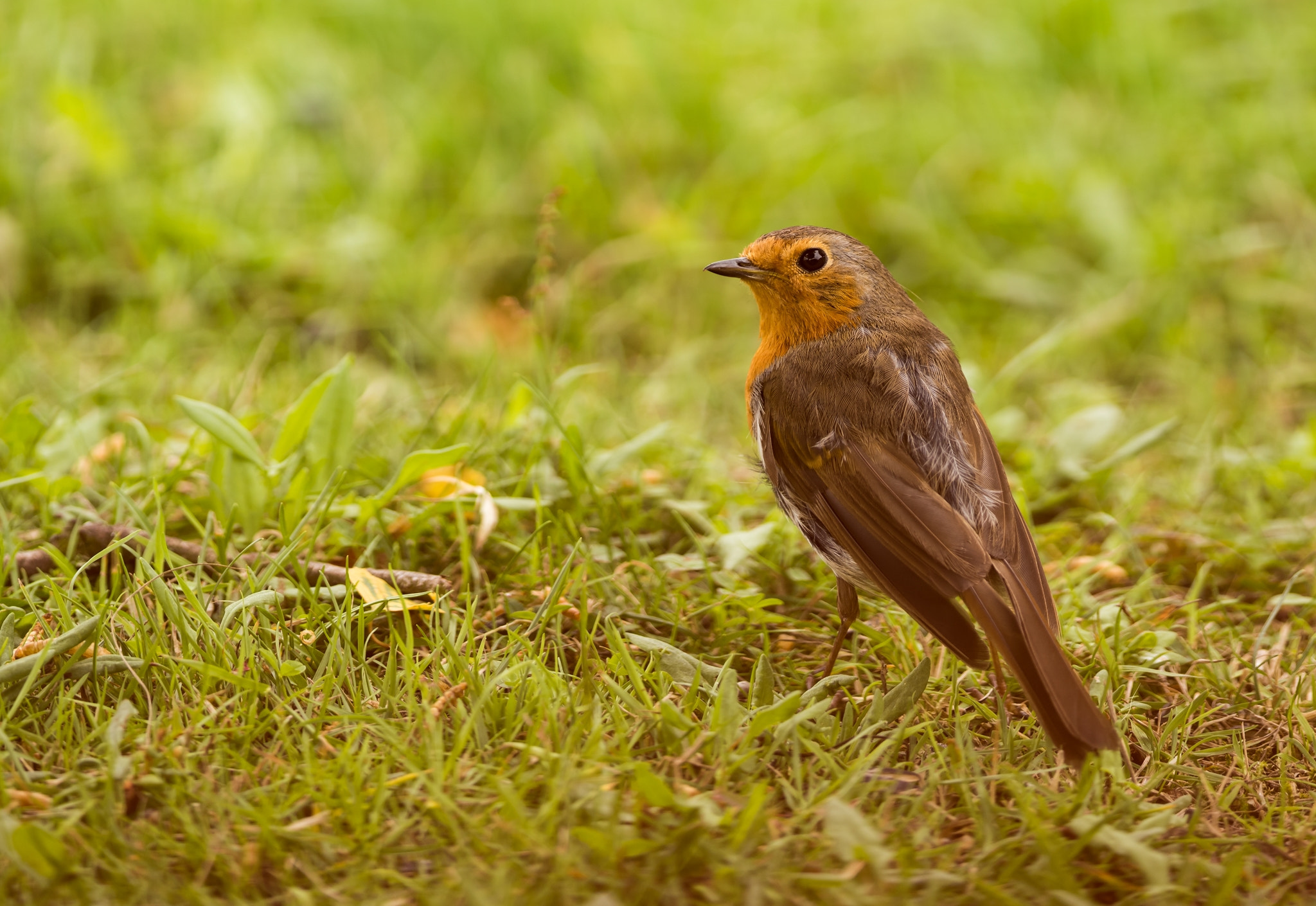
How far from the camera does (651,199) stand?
19.8ft

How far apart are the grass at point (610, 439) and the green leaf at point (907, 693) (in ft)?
0.04

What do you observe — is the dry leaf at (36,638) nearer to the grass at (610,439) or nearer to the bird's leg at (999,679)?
the grass at (610,439)

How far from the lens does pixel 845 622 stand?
315 centimetres

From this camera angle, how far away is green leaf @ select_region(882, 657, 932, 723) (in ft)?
9.35

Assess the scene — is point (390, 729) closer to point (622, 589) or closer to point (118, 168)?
point (622, 589)

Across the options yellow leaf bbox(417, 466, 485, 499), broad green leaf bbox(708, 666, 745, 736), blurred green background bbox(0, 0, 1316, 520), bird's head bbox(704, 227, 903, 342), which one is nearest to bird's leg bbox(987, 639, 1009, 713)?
broad green leaf bbox(708, 666, 745, 736)

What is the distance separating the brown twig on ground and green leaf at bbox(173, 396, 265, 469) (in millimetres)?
269

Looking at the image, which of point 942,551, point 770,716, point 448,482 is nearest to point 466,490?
point 448,482

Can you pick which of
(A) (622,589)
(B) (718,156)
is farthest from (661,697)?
(B) (718,156)

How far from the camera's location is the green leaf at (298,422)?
11.6 ft

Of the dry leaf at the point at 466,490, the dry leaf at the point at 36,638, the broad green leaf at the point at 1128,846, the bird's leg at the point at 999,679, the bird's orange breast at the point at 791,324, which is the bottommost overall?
the dry leaf at the point at 36,638

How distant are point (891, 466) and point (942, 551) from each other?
290mm

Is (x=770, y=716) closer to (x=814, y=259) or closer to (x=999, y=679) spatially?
(x=999, y=679)

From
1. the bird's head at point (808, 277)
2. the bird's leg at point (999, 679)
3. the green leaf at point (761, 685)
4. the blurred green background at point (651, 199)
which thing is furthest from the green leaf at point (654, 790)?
the blurred green background at point (651, 199)
